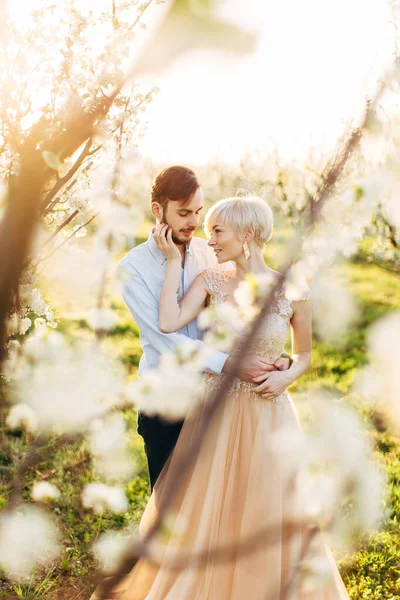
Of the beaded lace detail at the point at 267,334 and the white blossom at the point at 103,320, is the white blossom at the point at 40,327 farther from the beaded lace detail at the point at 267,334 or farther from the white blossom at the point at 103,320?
the white blossom at the point at 103,320

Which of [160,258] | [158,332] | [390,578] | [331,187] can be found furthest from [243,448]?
[331,187]

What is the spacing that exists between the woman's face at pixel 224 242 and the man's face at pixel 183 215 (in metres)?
0.11

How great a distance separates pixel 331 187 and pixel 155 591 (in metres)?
2.45

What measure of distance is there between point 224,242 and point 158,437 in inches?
40.0

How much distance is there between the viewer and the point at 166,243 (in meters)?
2.43

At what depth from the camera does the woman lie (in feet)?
7.80

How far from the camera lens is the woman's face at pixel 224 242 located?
2441 millimetres

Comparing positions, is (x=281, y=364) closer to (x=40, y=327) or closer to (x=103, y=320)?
(x=40, y=327)

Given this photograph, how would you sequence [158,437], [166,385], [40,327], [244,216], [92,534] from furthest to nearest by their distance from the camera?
[92,534]
[158,437]
[244,216]
[40,327]
[166,385]

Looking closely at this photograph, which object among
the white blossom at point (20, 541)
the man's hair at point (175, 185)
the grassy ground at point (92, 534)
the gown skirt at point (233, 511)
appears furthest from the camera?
the grassy ground at point (92, 534)

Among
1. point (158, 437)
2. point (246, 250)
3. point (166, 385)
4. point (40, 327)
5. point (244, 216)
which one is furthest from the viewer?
point (158, 437)

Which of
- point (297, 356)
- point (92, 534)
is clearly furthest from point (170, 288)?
point (92, 534)

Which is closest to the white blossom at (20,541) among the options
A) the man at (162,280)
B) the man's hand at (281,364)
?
the man at (162,280)

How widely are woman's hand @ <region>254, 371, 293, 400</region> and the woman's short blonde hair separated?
62 centimetres
